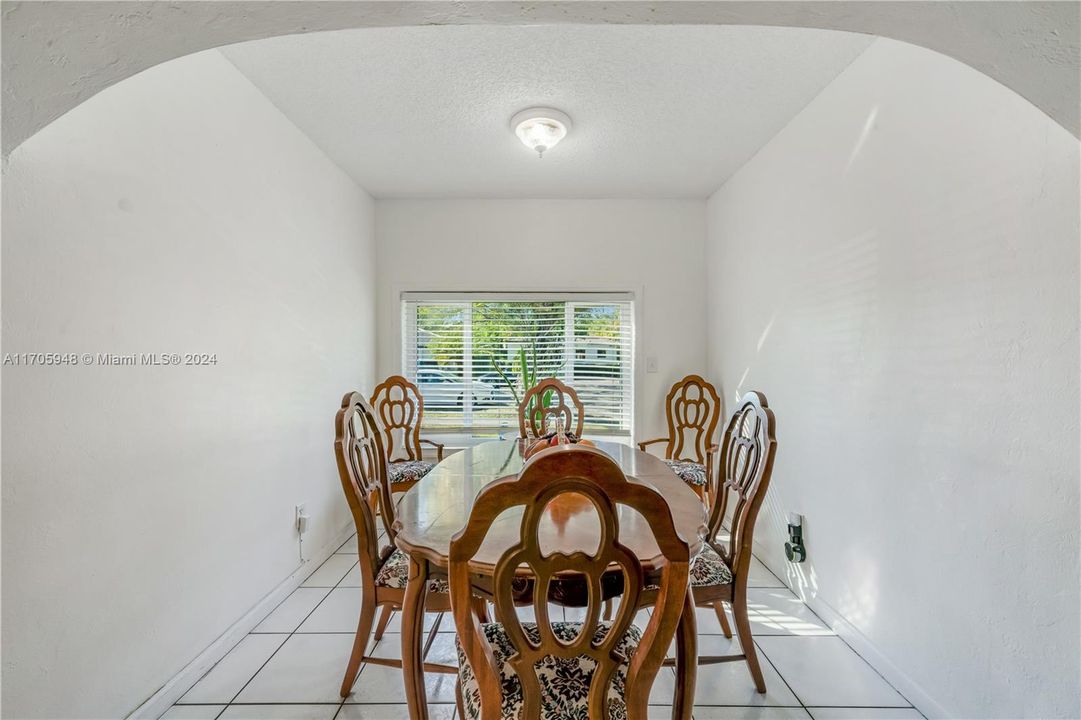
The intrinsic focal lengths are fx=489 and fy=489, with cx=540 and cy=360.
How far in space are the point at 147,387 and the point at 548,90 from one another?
1.96 meters

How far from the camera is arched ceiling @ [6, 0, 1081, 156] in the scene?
0.87m

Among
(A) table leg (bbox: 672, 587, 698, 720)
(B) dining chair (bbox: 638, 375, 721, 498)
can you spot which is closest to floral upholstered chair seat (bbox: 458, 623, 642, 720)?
(A) table leg (bbox: 672, 587, 698, 720)

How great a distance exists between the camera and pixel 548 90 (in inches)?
87.0

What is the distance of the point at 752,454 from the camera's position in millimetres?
1694

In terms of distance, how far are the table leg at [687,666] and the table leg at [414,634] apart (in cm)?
66

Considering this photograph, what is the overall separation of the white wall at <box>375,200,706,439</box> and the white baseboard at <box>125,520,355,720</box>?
7.14 feet

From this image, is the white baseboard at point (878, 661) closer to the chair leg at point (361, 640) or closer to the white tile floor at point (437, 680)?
the white tile floor at point (437, 680)

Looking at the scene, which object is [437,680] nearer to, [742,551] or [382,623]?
[382,623]

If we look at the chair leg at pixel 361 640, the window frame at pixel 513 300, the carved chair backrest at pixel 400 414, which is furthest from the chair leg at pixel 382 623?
the window frame at pixel 513 300

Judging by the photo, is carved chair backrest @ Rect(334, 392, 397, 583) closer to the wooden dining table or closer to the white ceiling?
Answer: the wooden dining table

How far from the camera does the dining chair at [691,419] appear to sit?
138 inches

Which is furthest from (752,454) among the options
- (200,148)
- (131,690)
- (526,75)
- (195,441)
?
(200,148)

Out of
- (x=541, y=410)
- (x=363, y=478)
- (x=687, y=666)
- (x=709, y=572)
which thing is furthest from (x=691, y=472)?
(x=363, y=478)

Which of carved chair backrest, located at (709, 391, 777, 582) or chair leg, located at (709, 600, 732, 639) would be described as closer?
carved chair backrest, located at (709, 391, 777, 582)
